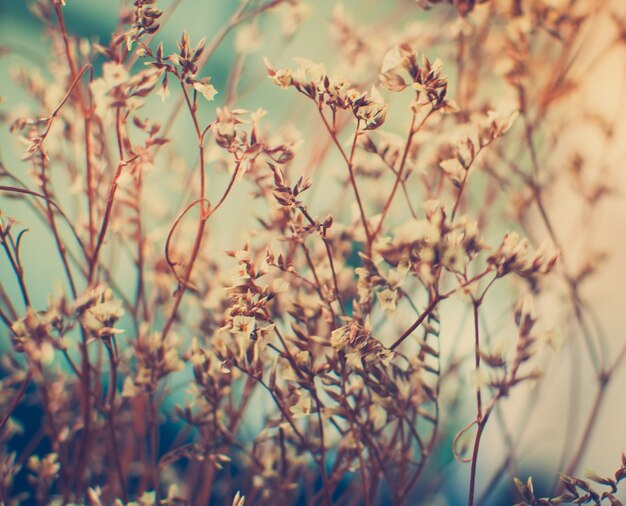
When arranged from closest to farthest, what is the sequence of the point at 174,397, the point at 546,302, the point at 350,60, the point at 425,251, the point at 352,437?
the point at 425,251
the point at 352,437
the point at 350,60
the point at 174,397
the point at 546,302

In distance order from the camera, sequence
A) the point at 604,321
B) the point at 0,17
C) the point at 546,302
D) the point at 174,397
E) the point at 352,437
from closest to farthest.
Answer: the point at 352,437
the point at 0,17
the point at 604,321
the point at 174,397
the point at 546,302

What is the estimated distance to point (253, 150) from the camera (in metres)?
0.42

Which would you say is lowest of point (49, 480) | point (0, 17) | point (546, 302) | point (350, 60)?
point (49, 480)

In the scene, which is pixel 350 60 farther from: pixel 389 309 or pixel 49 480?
pixel 49 480

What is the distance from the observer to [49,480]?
0.53 metres

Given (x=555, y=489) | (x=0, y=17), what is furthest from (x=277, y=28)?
(x=555, y=489)

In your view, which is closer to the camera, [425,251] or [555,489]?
[425,251]

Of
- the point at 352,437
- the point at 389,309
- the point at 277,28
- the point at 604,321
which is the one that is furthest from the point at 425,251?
the point at 277,28

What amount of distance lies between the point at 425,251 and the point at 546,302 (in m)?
1.18

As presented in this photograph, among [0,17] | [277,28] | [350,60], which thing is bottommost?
[350,60]

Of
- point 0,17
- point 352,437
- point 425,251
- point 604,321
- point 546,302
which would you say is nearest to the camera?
point 425,251

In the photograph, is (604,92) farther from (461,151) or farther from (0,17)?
(0,17)

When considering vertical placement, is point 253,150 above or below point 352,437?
above

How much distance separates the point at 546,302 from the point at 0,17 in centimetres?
142
